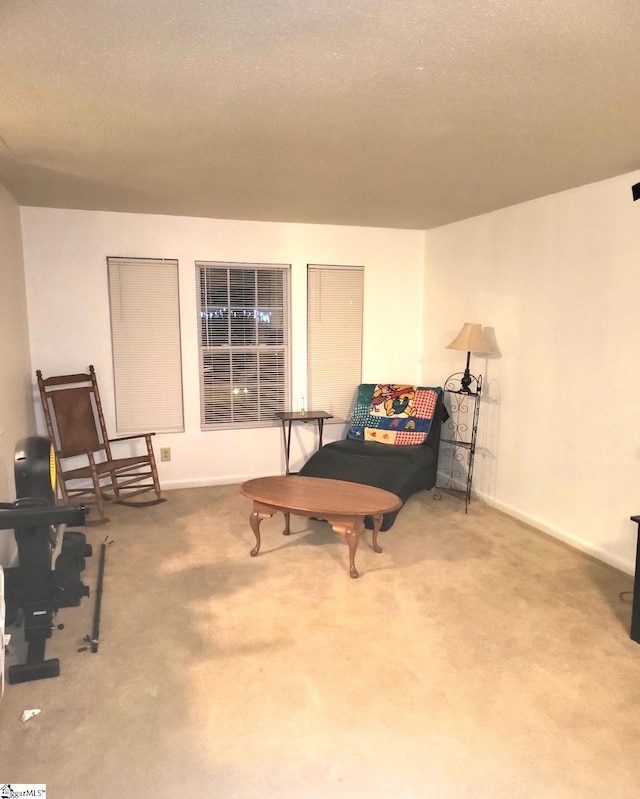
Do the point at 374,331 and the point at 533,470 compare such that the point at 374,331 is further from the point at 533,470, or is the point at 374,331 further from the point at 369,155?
the point at 369,155

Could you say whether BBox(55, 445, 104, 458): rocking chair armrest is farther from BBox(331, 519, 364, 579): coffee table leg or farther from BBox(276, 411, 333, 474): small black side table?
BBox(331, 519, 364, 579): coffee table leg

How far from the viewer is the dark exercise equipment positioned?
2148mm

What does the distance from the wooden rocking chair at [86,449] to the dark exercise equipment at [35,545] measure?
1.54 metres

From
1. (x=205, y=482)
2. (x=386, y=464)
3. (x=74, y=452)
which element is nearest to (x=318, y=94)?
(x=386, y=464)

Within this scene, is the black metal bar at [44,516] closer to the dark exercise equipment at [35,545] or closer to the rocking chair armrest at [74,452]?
the dark exercise equipment at [35,545]

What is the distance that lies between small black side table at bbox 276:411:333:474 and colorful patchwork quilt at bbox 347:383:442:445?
0.27 m

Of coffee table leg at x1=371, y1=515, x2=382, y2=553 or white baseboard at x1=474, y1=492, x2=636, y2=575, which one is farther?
coffee table leg at x1=371, y1=515, x2=382, y2=553

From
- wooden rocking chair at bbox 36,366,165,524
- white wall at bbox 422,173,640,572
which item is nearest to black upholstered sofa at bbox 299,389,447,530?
white wall at bbox 422,173,640,572

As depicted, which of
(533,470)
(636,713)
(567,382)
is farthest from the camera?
(533,470)

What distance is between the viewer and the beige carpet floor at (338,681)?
171 cm

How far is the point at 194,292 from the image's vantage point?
173 inches

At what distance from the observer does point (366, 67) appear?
169 cm

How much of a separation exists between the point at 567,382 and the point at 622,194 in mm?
1112

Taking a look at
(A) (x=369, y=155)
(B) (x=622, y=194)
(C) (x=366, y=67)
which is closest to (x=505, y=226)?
(B) (x=622, y=194)
